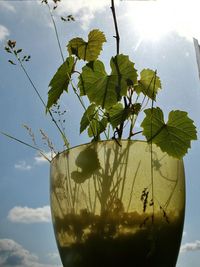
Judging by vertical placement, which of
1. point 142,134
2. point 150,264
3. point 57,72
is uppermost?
point 57,72

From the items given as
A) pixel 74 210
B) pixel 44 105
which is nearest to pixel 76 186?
pixel 74 210

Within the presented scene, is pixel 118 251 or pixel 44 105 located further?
pixel 44 105

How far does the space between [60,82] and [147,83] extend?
0.10 m

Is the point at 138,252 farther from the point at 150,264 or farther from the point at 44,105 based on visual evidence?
the point at 44,105

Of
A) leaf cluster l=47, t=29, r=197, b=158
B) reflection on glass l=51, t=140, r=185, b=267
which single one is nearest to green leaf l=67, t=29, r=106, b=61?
leaf cluster l=47, t=29, r=197, b=158

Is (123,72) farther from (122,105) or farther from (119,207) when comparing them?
(119,207)

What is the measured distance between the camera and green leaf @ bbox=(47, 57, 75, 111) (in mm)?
385

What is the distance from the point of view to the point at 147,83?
38 centimetres

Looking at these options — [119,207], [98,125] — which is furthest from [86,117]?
[119,207]

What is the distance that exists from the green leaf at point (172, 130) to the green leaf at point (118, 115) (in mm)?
19

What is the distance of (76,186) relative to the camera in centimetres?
30

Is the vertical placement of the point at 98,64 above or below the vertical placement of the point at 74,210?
above

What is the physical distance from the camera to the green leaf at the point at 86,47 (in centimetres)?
40

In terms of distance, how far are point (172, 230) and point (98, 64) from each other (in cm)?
19
